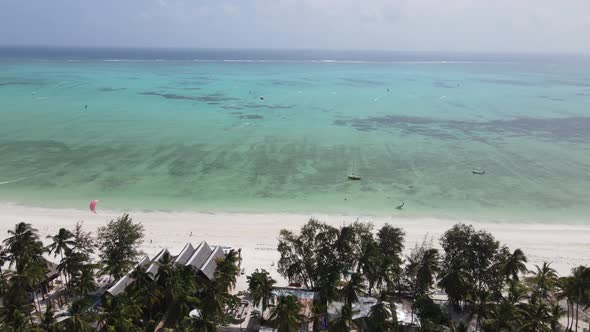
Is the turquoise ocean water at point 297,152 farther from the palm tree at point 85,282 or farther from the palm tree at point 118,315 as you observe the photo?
the palm tree at point 118,315

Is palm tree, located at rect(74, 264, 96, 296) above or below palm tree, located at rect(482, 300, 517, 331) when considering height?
below

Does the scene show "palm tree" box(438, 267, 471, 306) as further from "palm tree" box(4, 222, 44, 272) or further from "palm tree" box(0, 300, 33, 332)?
"palm tree" box(4, 222, 44, 272)

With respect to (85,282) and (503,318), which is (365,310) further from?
(85,282)

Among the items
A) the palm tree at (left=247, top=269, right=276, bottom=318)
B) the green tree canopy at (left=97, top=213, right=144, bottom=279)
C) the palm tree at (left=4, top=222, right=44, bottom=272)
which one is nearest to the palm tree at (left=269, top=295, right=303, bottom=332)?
the palm tree at (left=247, top=269, right=276, bottom=318)

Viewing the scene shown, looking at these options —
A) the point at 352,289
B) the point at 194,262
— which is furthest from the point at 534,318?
the point at 194,262

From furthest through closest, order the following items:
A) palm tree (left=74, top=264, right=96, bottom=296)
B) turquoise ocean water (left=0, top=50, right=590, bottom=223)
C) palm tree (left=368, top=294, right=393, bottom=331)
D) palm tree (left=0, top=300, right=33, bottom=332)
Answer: turquoise ocean water (left=0, top=50, right=590, bottom=223) < palm tree (left=74, top=264, right=96, bottom=296) < palm tree (left=368, top=294, right=393, bottom=331) < palm tree (left=0, top=300, right=33, bottom=332)

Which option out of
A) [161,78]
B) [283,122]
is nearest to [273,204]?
[283,122]

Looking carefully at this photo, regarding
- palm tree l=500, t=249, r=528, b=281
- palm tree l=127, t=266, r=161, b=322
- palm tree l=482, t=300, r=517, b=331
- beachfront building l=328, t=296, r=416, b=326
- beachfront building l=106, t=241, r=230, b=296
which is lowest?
beachfront building l=328, t=296, r=416, b=326

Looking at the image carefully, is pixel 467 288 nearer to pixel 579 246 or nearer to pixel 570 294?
pixel 570 294
